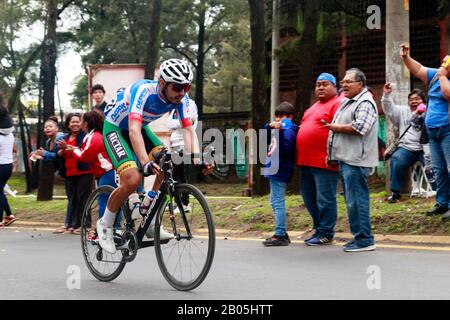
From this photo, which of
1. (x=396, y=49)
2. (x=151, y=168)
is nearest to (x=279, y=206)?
(x=151, y=168)

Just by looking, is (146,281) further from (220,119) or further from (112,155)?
(220,119)

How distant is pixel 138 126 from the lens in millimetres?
6391

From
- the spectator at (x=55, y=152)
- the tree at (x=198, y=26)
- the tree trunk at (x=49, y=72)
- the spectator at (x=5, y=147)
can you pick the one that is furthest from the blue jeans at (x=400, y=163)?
the tree at (x=198, y=26)

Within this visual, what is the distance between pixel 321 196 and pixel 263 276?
227 cm

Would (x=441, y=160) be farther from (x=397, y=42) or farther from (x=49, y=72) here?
Result: (x=49, y=72)

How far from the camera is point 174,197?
6168mm

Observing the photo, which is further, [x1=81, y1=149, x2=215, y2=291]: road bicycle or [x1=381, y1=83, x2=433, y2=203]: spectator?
[x1=381, y1=83, x2=433, y2=203]: spectator

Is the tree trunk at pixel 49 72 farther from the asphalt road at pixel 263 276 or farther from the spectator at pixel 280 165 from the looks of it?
the spectator at pixel 280 165

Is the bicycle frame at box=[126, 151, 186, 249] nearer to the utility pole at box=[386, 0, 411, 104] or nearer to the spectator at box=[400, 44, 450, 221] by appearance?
the spectator at box=[400, 44, 450, 221]

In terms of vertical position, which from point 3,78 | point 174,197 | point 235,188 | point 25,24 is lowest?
point 235,188

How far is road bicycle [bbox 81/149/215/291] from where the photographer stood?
591cm

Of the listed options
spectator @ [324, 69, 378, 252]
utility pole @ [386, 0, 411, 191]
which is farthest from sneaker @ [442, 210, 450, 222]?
utility pole @ [386, 0, 411, 191]
